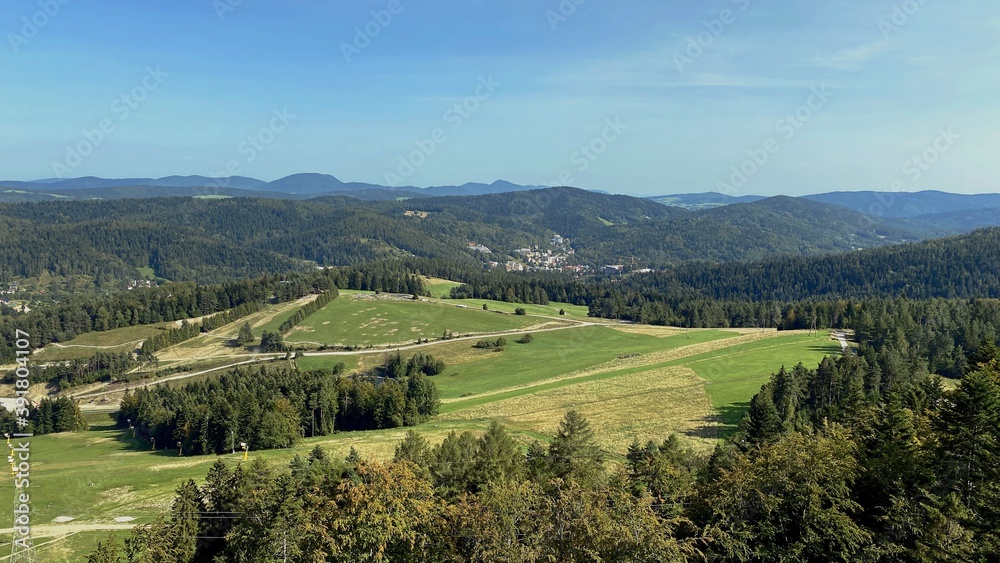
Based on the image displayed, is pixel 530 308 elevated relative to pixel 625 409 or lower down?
elevated

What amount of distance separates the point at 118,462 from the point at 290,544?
52.8m

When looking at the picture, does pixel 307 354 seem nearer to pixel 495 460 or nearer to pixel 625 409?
pixel 625 409

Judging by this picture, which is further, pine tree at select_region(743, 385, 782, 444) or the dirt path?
pine tree at select_region(743, 385, 782, 444)

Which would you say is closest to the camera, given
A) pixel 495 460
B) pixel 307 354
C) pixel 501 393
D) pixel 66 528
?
pixel 495 460

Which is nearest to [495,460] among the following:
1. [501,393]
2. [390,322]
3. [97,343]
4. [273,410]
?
[273,410]

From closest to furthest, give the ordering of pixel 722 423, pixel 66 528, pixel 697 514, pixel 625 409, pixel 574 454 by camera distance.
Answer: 1. pixel 697 514
2. pixel 66 528
3. pixel 574 454
4. pixel 722 423
5. pixel 625 409

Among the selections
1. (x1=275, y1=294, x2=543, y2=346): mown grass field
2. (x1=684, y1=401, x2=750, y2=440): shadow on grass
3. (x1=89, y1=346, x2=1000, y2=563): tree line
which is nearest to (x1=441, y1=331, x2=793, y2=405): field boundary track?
(x1=684, y1=401, x2=750, y2=440): shadow on grass

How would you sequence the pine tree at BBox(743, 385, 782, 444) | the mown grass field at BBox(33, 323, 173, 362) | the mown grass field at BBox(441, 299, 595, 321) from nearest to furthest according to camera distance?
the pine tree at BBox(743, 385, 782, 444) < the mown grass field at BBox(33, 323, 173, 362) < the mown grass field at BBox(441, 299, 595, 321)

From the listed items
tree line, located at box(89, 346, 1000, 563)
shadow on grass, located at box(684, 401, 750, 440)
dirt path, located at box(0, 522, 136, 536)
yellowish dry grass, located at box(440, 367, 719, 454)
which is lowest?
shadow on grass, located at box(684, 401, 750, 440)

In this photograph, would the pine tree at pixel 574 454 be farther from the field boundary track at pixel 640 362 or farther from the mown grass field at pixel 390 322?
the mown grass field at pixel 390 322

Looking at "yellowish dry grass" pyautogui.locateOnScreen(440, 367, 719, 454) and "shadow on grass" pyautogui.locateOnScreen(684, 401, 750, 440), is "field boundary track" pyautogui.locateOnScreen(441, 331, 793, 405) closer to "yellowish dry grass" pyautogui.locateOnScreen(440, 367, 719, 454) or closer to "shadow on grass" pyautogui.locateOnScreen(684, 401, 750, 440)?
"yellowish dry grass" pyautogui.locateOnScreen(440, 367, 719, 454)

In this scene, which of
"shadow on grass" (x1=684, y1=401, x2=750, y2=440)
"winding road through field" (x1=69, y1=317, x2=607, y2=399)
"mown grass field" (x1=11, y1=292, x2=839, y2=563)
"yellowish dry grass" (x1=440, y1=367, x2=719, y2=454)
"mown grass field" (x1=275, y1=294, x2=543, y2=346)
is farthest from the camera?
"mown grass field" (x1=275, y1=294, x2=543, y2=346)

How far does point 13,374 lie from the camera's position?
5143 inches

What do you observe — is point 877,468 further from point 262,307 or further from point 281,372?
point 262,307
